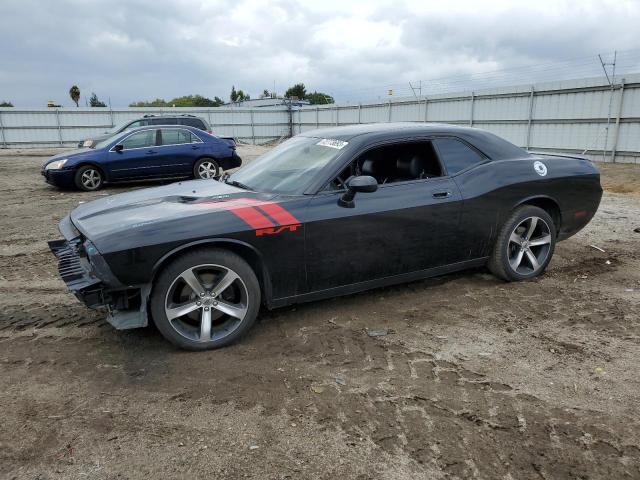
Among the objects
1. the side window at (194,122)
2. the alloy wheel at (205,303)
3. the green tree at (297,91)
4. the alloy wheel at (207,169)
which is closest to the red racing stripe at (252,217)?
the alloy wheel at (205,303)

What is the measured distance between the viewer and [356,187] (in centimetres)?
380

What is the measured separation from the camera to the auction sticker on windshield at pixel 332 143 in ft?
13.8

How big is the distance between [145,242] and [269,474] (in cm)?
170

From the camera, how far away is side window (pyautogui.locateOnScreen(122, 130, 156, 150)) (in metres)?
11.6

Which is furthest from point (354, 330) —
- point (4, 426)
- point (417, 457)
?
point (4, 426)

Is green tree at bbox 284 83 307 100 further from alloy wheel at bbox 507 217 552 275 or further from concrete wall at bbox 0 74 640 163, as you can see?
alloy wheel at bbox 507 217 552 275

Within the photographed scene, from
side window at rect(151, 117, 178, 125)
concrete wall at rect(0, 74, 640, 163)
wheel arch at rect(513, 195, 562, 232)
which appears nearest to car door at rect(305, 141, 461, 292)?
wheel arch at rect(513, 195, 562, 232)

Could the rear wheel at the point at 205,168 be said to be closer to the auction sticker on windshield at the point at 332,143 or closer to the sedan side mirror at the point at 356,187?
the auction sticker on windshield at the point at 332,143

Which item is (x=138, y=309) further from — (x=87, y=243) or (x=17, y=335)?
(x=17, y=335)

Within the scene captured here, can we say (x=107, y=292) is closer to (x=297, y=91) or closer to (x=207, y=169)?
(x=207, y=169)

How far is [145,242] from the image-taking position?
10.8 feet

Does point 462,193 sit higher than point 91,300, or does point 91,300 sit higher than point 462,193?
point 462,193

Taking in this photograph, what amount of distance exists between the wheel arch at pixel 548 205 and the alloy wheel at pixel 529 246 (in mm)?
173

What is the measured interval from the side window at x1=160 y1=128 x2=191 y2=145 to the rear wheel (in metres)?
0.62
